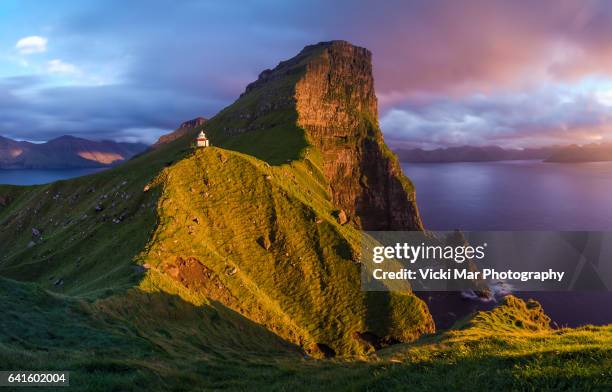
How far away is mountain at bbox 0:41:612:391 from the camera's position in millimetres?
15945

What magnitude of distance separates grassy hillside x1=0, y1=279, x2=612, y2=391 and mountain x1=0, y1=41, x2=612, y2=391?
109 mm

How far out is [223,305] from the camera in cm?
4728

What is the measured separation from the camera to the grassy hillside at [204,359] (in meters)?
11.7

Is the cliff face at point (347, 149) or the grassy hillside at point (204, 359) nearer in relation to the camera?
the grassy hillside at point (204, 359)

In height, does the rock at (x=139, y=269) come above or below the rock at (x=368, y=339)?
above

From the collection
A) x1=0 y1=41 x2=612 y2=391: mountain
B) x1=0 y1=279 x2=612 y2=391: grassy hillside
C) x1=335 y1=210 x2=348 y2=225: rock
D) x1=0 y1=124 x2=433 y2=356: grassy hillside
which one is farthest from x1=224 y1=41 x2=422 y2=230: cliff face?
x1=0 y1=279 x2=612 y2=391: grassy hillside

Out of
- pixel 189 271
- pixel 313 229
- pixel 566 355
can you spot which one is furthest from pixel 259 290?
pixel 566 355

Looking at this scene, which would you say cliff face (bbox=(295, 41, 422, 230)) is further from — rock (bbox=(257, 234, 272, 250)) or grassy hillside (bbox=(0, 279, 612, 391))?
grassy hillside (bbox=(0, 279, 612, 391))

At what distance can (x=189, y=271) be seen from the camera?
48.0 m

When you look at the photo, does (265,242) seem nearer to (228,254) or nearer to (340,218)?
(228,254)

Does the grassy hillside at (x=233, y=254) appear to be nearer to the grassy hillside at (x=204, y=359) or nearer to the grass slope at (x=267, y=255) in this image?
the grass slope at (x=267, y=255)

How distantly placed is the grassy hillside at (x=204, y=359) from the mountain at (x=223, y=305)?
4.3 inches

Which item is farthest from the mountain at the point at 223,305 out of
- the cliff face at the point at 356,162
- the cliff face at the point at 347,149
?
Result: the cliff face at the point at 347,149

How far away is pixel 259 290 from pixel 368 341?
827 inches
